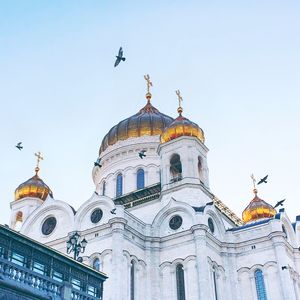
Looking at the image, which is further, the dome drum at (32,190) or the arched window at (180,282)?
the dome drum at (32,190)

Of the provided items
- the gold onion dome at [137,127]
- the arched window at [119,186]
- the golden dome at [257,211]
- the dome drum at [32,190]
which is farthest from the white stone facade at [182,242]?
the gold onion dome at [137,127]

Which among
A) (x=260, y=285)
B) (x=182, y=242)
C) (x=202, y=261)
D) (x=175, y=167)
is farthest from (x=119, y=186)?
(x=260, y=285)

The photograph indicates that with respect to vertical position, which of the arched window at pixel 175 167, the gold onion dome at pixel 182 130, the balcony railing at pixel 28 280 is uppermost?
the gold onion dome at pixel 182 130

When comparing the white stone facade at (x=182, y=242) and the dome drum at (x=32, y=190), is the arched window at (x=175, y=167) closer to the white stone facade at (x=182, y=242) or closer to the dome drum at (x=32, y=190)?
the white stone facade at (x=182, y=242)

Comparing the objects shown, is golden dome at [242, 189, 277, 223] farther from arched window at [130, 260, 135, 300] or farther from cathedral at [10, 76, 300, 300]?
arched window at [130, 260, 135, 300]

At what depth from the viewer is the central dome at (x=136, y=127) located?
40125 mm

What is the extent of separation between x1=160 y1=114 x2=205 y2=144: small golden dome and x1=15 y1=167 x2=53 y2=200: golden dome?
10.5m

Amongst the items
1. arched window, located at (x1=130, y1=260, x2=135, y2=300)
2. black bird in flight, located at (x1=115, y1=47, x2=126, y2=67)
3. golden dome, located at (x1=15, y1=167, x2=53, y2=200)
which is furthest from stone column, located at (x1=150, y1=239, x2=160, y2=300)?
black bird in flight, located at (x1=115, y1=47, x2=126, y2=67)

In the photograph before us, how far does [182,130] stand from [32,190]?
13045mm

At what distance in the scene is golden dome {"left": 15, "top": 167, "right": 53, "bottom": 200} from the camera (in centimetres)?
3781

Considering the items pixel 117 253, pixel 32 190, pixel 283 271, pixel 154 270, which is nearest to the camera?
pixel 117 253

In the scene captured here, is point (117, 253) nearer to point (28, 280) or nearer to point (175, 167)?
point (175, 167)

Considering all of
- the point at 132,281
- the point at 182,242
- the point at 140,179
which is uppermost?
the point at 140,179

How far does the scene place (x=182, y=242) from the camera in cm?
2930
